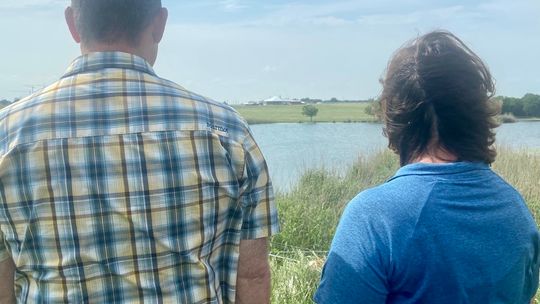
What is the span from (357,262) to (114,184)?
0.67 m

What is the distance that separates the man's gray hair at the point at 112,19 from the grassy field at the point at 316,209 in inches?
103

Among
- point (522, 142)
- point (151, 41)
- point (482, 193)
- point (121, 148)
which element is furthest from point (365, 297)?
point (522, 142)

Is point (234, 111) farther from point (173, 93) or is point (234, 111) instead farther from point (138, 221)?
point (138, 221)

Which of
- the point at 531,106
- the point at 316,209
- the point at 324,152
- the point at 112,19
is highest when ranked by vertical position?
the point at 112,19

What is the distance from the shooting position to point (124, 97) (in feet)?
5.13

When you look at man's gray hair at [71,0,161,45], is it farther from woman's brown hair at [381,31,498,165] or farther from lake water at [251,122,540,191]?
lake water at [251,122,540,191]

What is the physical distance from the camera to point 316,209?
739 centimetres

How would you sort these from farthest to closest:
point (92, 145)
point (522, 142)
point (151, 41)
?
1. point (522, 142)
2. point (151, 41)
3. point (92, 145)

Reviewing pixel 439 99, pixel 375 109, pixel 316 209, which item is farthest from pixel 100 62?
pixel 316 209

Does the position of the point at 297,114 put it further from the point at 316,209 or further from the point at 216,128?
the point at 216,128

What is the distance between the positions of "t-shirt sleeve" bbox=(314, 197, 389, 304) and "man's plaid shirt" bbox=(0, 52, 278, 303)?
1.09ft

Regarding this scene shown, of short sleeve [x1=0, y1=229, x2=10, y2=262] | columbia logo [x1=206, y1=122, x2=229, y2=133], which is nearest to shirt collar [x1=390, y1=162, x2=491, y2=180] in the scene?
columbia logo [x1=206, y1=122, x2=229, y2=133]

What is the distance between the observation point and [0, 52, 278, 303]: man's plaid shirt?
59.2 inches

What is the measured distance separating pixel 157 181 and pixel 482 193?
884 mm
